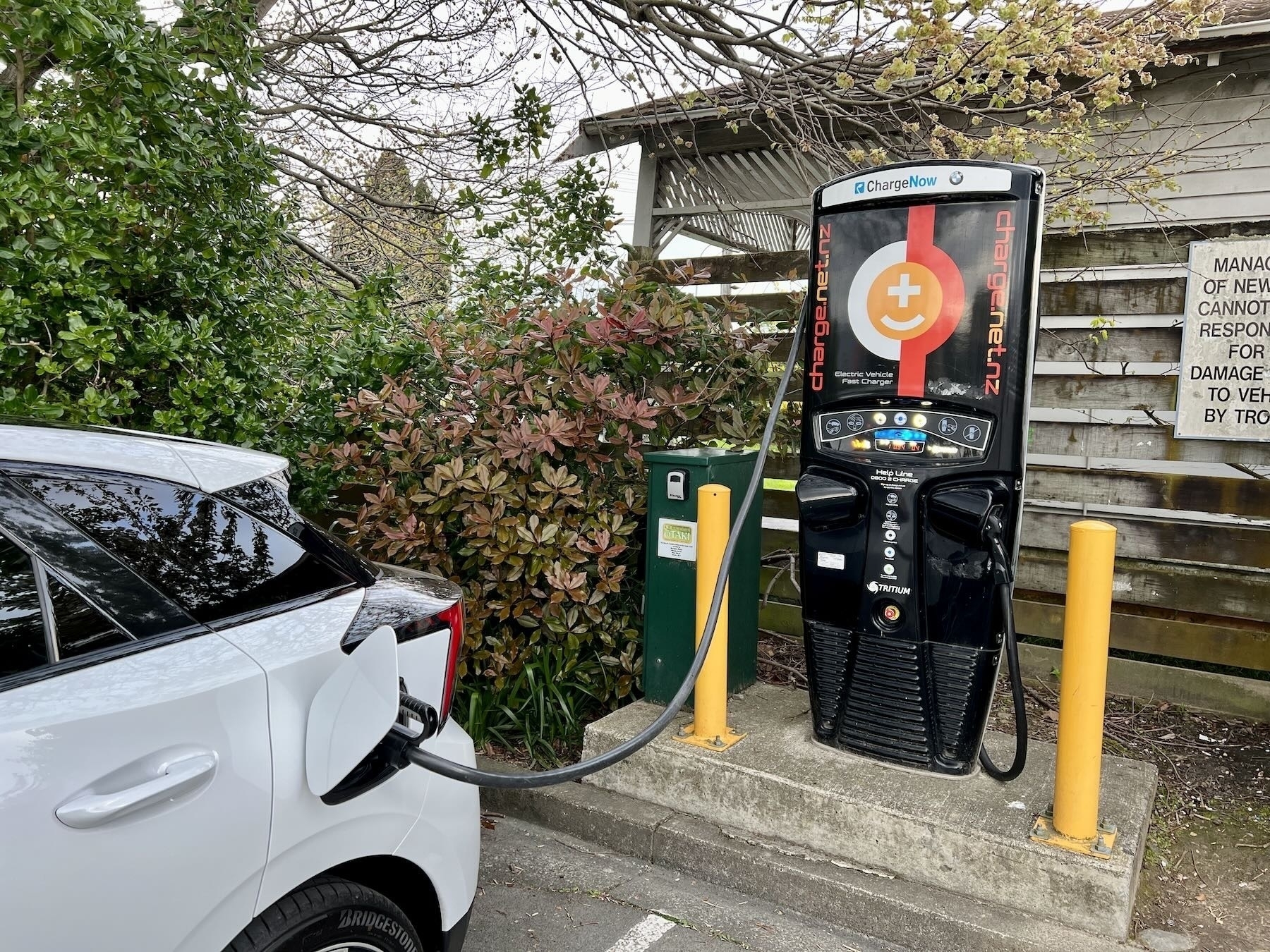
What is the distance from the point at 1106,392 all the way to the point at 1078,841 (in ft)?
7.85

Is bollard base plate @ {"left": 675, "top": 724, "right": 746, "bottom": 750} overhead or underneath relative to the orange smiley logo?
underneath

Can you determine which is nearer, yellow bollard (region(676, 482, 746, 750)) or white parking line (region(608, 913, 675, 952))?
white parking line (region(608, 913, 675, 952))

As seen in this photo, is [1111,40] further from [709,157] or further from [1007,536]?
[709,157]

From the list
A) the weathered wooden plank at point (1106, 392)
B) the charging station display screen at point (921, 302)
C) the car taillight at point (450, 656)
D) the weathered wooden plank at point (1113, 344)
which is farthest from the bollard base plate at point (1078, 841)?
the weathered wooden plank at point (1113, 344)

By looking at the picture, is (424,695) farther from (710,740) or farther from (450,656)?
(710,740)

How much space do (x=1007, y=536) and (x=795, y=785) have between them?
1113 millimetres

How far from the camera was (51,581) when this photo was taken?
63.6 inches

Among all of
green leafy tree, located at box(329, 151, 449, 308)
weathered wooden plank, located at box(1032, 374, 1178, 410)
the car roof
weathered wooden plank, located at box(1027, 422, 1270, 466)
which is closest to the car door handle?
the car roof

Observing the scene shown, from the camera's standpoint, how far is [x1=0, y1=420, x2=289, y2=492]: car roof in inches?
68.9

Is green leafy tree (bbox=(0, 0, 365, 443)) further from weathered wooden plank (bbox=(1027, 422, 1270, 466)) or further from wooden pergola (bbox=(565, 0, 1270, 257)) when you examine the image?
weathered wooden plank (bbox=(1027, 422, 1270, 466))

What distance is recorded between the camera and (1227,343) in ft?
13.2

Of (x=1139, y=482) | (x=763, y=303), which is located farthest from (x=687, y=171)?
(x=1139, y=482)

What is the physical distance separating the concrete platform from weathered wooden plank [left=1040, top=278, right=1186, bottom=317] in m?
2.09

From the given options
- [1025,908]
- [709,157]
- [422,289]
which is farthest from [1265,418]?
[422,289]
